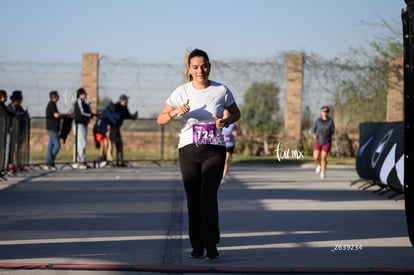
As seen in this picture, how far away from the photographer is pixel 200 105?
31.2 feet

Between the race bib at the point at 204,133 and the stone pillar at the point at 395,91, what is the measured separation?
884 inches

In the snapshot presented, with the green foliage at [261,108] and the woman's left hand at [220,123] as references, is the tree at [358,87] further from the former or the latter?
the woman's left hand at [220,123]

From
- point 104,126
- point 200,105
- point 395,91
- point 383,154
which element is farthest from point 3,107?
point 395,91

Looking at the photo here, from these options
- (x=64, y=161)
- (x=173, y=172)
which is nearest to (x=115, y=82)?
(x=64, y=161)

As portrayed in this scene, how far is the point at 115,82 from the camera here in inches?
1273

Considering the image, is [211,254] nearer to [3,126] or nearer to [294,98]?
[3,126]

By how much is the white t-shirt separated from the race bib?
0.06m

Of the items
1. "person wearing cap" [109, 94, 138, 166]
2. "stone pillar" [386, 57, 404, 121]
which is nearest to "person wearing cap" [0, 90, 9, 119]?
"person wearing cap" [109, 94, 138, 166]

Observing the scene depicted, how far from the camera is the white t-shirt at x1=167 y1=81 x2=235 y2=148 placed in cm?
952

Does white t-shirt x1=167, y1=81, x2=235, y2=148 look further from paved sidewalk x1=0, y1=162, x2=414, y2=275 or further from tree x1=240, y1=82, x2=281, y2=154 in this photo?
tree x1=240, y1=82, x2=281, y2=154

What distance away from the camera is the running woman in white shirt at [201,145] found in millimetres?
9461

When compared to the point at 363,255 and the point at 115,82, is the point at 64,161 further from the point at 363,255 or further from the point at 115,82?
the point at 363,255

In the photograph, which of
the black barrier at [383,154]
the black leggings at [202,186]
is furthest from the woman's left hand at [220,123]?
the black barrier at [383,154]

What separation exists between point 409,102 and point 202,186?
7.02ft
